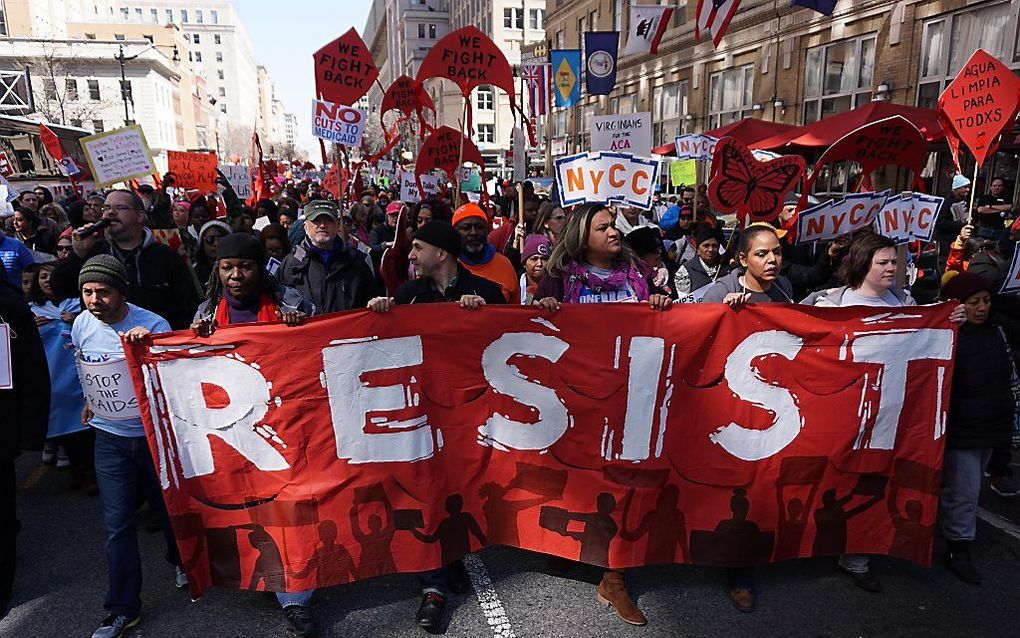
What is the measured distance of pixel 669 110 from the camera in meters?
30.4

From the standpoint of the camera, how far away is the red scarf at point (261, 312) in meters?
3.37

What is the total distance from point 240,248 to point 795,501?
9.64 ft

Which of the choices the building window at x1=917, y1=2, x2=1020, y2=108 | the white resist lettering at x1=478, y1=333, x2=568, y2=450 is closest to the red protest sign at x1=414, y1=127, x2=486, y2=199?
the white resist lettering at x1=478, y1=333, x2=568, y2=450

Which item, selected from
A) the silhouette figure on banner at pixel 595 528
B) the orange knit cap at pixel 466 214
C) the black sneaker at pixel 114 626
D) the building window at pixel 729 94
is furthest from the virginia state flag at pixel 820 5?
the building window at pixel 729 94

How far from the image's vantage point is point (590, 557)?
333cm

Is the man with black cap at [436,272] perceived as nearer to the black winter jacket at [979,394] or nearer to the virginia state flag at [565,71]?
the black winter jacket at [979,394]

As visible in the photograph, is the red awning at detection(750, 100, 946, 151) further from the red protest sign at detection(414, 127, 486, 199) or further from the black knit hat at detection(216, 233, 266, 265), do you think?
the black knit hat at detection(216, 233, 266, 265)

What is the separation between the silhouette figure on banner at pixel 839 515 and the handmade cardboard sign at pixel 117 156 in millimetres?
8034

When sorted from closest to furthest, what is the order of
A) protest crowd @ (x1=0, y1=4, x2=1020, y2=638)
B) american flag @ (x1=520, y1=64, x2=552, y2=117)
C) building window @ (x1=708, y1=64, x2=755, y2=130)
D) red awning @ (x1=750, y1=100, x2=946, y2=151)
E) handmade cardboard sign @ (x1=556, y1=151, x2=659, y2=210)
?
protest crowd @ (x1=0, y1=4, x2=1020, y2=638) → handmade cardboard sign @ (x1=556, y1=151, x2=659, y2=210) → red awning @ (x1=750, y1=100, x2=946, y2=151) → american flag @ (x1=520, y1=64, x2=552, y2=117) → building window @ (x1=708, y1=64, x2=755, y2=130)

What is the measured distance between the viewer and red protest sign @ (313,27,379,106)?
7988 mm

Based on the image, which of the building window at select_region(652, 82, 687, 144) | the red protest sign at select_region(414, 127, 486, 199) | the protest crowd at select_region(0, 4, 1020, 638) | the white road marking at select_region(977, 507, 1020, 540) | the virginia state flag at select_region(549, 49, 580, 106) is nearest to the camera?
the protest crowd at select_region(0, 4, 1020, 638)

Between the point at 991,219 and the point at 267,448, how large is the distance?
414 inches

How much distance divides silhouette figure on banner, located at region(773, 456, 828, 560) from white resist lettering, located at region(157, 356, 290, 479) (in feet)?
7.85

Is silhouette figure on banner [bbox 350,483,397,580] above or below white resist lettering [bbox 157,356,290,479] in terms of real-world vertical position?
below
